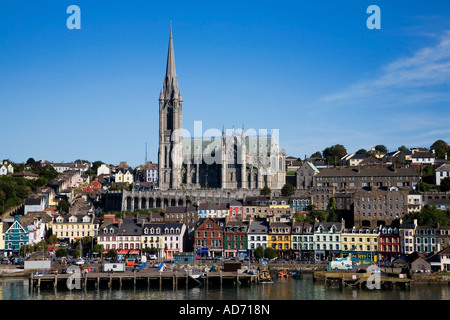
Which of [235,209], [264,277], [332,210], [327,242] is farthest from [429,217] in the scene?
[235,209]

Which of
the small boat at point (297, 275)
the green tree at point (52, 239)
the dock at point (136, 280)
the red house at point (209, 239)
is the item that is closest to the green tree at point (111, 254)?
the red house at point (209, 239)

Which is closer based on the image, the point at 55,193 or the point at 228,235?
the point at 228,235

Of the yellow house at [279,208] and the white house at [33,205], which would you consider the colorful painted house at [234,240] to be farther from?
the white house at [33,205]

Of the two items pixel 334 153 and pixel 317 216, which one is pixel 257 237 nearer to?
pixel 317 216

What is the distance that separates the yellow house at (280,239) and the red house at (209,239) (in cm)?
641

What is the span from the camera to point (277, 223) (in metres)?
79.2

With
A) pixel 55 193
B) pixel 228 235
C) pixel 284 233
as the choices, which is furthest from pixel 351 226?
pixel 55 193

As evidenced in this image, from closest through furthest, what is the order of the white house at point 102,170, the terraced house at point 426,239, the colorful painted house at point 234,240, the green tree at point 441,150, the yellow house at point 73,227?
the terraced house at point 426,239
the colorful painted house at point 234,240
the yellow house at point 73,227
the green tree at point 441,150
the white house at point 102,170

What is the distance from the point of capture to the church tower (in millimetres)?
122438

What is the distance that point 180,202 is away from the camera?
352 feet

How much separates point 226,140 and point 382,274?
193 feet

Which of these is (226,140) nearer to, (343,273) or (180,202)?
(180,202)

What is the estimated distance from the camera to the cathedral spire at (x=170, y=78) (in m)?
131

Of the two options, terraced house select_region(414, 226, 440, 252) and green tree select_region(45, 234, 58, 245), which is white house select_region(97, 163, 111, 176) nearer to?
green tree select_region(45, 234, 58, 245)
